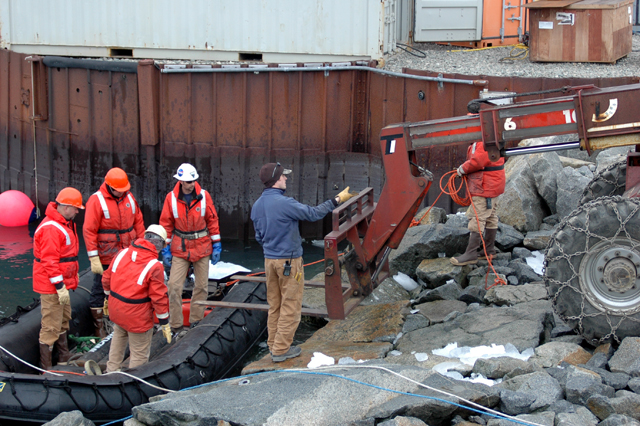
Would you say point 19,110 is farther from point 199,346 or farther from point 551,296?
point 551,296

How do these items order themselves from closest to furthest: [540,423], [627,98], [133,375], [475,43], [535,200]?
[540,423] → [627,98] → [133,375] → [535,200] → [475,43]

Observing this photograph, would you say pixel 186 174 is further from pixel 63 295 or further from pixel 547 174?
pixel 547 174

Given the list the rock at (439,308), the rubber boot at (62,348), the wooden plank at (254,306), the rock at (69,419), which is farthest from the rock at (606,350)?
the rubber boot at (62,348)

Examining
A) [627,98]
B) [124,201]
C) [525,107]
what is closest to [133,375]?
[124,201]

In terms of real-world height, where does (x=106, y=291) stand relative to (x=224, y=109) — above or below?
below

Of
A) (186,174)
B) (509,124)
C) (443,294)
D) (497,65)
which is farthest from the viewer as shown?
(497,65)

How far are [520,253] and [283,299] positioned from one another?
12.4 ft

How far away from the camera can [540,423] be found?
14.3 ft

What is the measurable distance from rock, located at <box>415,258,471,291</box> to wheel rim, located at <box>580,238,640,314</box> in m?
2.50

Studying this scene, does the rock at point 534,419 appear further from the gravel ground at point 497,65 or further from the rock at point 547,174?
the gravel ground at point 497,65

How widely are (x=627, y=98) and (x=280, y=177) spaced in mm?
2967

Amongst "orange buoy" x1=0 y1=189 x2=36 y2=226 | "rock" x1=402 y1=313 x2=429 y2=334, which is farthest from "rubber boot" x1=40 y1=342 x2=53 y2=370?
"orange buoy" x1=0 y1=189 x2=36 y2=226

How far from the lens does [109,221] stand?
7.27 meters

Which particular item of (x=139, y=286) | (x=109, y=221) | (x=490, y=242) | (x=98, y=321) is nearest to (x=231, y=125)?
(x=109, y=221)
